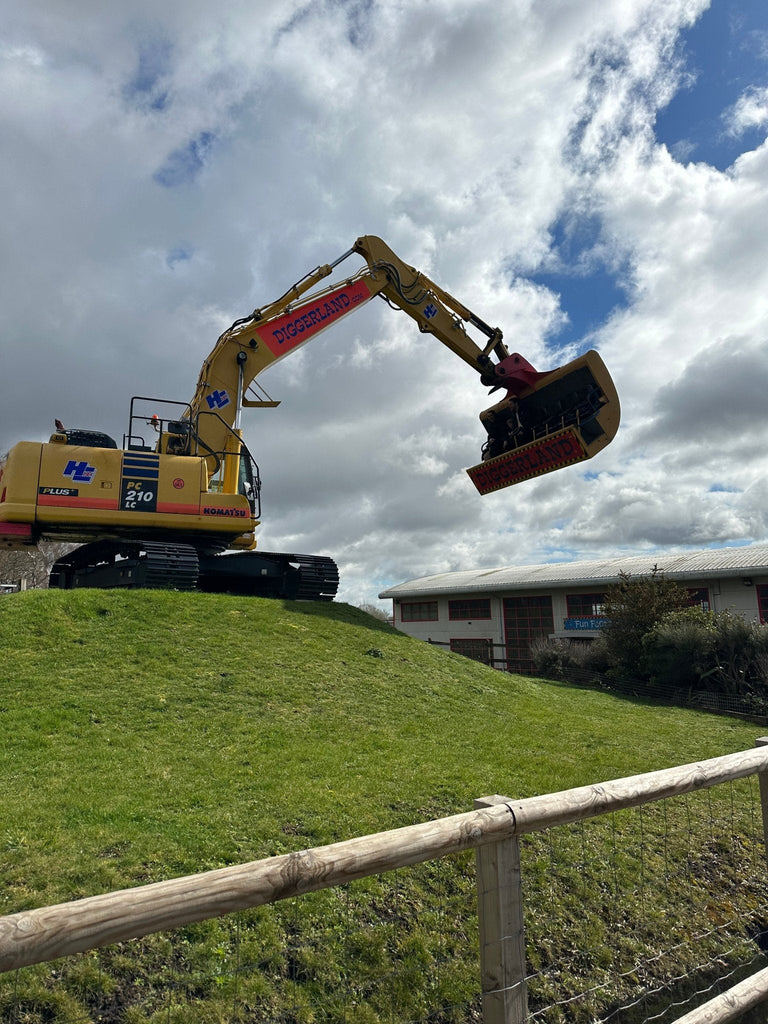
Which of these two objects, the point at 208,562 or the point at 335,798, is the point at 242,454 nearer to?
the point at 208,562

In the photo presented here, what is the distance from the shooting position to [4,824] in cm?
470

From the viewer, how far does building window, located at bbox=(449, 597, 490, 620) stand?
3081 cm

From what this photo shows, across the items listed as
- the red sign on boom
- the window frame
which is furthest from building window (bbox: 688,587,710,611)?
the red sign on boom

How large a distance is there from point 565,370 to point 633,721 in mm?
7267

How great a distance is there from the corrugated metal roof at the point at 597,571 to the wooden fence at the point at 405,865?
1819 centimetres

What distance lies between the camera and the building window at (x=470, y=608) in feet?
101

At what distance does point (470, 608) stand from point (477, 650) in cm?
598

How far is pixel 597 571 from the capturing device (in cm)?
2794

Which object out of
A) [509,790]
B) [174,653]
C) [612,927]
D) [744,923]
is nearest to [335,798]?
[509,790]

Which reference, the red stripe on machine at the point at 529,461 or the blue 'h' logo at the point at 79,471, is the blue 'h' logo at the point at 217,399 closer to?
the blue 'h' logo at the point at 79,471

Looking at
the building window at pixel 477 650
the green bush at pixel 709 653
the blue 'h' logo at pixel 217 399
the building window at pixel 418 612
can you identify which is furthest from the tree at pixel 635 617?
the building window at pixel 418 612

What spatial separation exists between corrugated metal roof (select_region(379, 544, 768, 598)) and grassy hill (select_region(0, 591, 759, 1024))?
463 inches

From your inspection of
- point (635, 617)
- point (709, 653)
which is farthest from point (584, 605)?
point (709, 653)

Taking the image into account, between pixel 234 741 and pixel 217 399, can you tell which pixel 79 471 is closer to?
pixel 217 399
